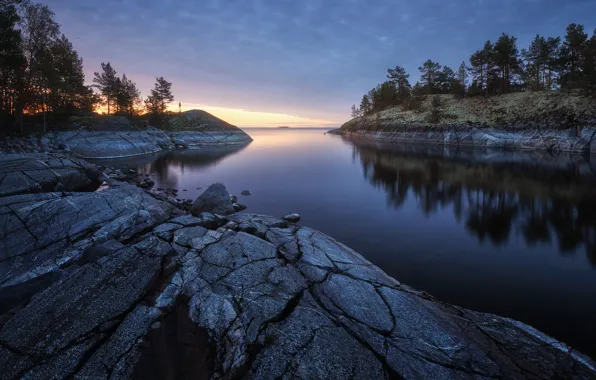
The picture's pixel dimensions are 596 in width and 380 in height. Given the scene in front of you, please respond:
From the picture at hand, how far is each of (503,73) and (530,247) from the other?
9051 centimetres

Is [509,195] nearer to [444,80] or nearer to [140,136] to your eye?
[140,136]

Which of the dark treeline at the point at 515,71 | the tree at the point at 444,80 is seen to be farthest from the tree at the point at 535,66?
the tree at the point at 444,80

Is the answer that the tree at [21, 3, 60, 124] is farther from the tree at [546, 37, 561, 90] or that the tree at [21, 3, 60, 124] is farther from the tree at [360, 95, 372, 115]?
the tree at [360, 95, 372, 115]

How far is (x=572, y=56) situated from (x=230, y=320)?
314 ft

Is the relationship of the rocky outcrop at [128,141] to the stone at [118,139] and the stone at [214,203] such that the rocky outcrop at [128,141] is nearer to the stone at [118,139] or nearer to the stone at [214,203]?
the stone at [118,139]

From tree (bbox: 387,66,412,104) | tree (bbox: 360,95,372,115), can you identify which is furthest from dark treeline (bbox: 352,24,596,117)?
tree (bbox: 360,95,372,115)

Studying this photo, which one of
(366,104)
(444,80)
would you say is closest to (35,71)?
(444,80)

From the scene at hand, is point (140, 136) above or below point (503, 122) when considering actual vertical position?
below

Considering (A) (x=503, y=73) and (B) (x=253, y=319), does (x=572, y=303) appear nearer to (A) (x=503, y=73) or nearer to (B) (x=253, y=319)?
(B) (x=253, y=319)

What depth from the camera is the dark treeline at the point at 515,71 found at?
57.9 meters

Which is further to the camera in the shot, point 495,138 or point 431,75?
point 431,75

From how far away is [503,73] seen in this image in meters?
79.3

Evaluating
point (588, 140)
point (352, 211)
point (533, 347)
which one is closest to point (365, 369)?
point (533, 347)

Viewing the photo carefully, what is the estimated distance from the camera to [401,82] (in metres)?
116
